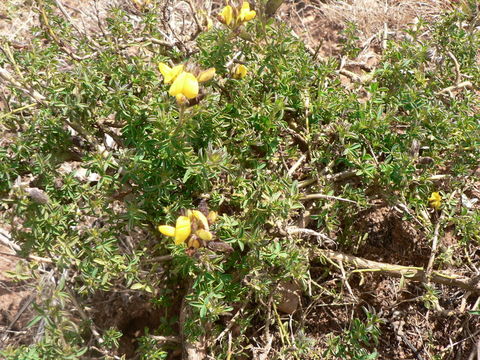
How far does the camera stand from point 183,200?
1.86m

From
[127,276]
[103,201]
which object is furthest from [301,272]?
[103,201]

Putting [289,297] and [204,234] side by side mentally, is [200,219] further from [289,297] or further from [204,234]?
[289,297]

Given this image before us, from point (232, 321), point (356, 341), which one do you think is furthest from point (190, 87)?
point (356, 341)

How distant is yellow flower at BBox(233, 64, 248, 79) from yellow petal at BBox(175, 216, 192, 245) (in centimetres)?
75

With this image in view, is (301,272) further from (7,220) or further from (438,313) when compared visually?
(7,220)

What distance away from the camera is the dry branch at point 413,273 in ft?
6.89

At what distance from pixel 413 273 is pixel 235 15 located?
131 centimetres

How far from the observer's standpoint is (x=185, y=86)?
5.10 ft

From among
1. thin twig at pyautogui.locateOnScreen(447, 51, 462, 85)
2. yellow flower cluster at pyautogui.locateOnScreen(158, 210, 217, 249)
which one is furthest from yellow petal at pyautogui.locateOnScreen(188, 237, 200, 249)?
thin twig at pyautogui.locateOnScreen(447, 51, 462, 85)

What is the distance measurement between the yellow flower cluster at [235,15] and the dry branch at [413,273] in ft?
3.29

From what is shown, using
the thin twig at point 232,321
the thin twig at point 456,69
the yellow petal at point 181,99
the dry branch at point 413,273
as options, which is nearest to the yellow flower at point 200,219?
the yellow petal at point 181,99

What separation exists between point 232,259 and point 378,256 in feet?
2.77

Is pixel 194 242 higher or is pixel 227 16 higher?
pixel 227 16

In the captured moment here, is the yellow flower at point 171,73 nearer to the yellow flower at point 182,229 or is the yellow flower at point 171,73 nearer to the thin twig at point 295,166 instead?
the yellow flower at point 182,229
